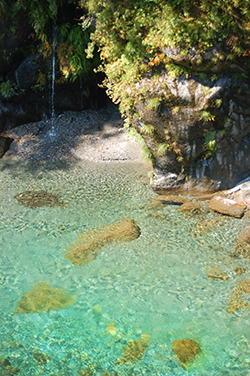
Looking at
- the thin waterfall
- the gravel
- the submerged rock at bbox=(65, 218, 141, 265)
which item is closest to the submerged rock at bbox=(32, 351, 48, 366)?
the submerged rock at bbox=(65, 218, 141, 265)

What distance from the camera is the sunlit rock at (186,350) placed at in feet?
10.4

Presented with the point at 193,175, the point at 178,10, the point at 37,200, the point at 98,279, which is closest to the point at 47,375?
the point at 98,279

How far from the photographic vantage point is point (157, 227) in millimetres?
5469

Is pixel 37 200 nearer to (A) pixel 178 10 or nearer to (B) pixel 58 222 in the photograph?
(B) pixel 58 222

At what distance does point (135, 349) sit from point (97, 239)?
2.12 metres

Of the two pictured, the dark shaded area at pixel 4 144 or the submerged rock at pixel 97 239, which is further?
the dark shaded area at pixel 4 144

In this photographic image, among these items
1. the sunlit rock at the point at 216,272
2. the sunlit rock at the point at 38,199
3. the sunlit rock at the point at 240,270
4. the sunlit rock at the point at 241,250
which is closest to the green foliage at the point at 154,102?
the sunlit rock at the point at 38,199

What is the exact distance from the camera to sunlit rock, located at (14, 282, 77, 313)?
149 inches

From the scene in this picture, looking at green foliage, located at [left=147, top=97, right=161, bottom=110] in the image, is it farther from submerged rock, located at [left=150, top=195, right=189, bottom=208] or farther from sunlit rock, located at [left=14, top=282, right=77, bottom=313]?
sunlit rock, located at [left=14, top=282, right=77, bottom=313]

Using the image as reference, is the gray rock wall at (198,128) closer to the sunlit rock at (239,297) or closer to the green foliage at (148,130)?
the green foliage at (148,130)

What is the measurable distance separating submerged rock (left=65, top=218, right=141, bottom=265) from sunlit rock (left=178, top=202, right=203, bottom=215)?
1.05 meters

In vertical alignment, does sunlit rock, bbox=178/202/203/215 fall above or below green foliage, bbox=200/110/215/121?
below

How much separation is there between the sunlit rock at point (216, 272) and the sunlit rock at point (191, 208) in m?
1.56

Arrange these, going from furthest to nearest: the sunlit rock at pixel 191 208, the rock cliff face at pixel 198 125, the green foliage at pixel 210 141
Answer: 1. the green foliage at pixel 210 141
2. the sunlit rock at pixel 191 208
3. the rock cliff face at pixel 198 125
